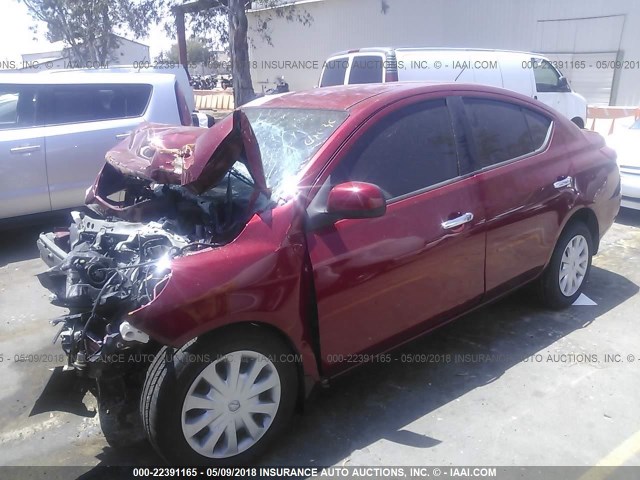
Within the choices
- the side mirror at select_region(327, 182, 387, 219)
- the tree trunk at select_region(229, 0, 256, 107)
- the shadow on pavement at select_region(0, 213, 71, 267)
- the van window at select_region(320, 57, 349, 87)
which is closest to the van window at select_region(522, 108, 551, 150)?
the side mirror at select_region(327, 182, 387, 219)

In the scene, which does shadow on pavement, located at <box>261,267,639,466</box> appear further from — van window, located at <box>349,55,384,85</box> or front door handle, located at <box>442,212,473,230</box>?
van window, located at <box>349,55,384,85</box>

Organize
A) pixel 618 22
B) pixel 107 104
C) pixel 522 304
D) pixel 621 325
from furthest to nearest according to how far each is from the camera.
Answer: pixel 618 22 < pixel 107 104 < pixel 522 304 < pixel 621 325

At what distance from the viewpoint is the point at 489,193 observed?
3.44 m

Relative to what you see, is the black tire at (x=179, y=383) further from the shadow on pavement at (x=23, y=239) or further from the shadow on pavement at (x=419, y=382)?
the shadow on pavement at (x=23, y=239)

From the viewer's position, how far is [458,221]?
A: 3242 mm

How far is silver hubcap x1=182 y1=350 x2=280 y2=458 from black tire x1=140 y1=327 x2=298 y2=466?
3 cm

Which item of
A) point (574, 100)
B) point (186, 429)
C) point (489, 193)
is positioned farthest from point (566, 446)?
point (574, 100)

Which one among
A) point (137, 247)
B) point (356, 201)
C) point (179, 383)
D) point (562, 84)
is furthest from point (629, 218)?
point (179, 383)

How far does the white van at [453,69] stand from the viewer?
28.0 ft

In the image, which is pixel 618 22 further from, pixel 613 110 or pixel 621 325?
pixel 621 325

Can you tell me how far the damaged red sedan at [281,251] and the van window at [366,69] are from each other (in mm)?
5040

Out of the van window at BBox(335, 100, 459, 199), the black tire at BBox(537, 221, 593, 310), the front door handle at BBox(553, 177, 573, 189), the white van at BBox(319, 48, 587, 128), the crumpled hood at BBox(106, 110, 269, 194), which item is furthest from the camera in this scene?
the white van at BBox(319, 48, 587, 128)

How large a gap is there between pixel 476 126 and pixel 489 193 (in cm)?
43

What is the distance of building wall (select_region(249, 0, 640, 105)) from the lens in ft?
53.4
